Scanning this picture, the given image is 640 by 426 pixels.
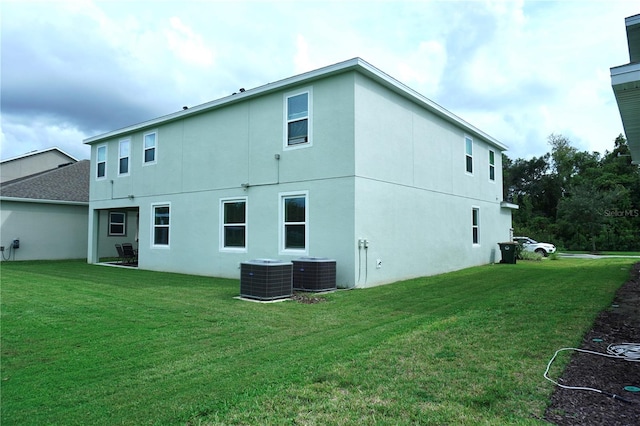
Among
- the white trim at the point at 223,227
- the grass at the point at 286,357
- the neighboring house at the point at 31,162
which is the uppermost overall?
the neighboring house at the point at 31,162

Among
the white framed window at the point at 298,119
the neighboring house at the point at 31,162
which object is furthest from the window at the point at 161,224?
the neighboring house at the point at 31,162

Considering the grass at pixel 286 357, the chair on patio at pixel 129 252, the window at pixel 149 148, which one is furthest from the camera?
the chair on patio at pixel 129 252

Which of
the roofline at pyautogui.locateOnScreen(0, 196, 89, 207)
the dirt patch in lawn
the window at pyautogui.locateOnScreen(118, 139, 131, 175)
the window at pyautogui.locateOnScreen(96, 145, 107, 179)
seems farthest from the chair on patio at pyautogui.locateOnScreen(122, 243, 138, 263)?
the dirt patch in lawn

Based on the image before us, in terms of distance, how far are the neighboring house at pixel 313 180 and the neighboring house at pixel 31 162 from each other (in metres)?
16.8

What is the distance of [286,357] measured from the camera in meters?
4.53

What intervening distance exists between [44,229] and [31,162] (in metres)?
12.6

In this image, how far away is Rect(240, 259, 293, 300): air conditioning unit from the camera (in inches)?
326

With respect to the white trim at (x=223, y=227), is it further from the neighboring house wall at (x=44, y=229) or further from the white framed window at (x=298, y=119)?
the neighboring house wall at (x=44, y=229)

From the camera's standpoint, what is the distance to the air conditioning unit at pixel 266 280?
829cm

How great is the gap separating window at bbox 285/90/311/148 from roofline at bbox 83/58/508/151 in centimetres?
40

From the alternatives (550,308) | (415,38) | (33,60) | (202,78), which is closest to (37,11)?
(33,60)

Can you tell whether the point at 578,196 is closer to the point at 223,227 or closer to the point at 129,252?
the point at 223,227

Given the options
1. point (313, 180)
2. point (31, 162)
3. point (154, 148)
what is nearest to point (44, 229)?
point (154, 148)

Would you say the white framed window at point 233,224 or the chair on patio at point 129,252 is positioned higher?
the white framed window at point 233,224
